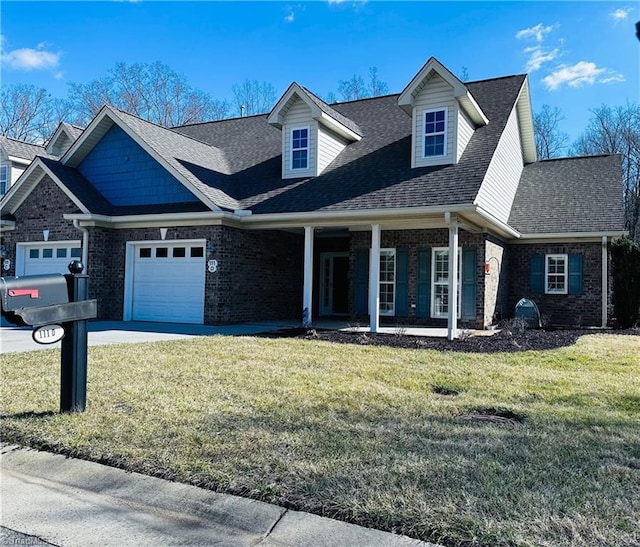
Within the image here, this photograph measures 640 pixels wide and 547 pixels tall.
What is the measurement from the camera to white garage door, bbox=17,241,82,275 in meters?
16.4

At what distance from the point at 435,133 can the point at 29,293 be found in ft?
38.1

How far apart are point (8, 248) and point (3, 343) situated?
8.45 metres

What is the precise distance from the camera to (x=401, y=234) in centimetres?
1575

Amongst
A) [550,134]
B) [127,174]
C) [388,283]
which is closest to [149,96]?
[127,174]

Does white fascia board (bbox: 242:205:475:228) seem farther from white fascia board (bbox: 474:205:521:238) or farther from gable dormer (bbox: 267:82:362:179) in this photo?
gable dormer (bbox: 267:82:362:179)

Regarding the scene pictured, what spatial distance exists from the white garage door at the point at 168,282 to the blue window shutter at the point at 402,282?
567 centimetres

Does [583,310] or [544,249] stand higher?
[544,249]

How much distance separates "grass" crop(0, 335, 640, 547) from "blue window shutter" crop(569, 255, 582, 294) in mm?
8311

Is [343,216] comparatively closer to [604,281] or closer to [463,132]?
[463,132]

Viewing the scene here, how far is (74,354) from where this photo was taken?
5.16 m

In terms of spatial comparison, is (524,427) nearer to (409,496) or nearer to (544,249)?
(409,496)

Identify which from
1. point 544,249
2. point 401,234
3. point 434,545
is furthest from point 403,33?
point 434,545

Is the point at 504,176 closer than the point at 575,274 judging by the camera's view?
No

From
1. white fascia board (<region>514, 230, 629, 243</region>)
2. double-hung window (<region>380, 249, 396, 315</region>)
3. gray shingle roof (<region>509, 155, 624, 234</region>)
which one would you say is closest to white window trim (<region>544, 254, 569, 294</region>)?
white fascia board (<region>514, 230, 629, 243</region>)
